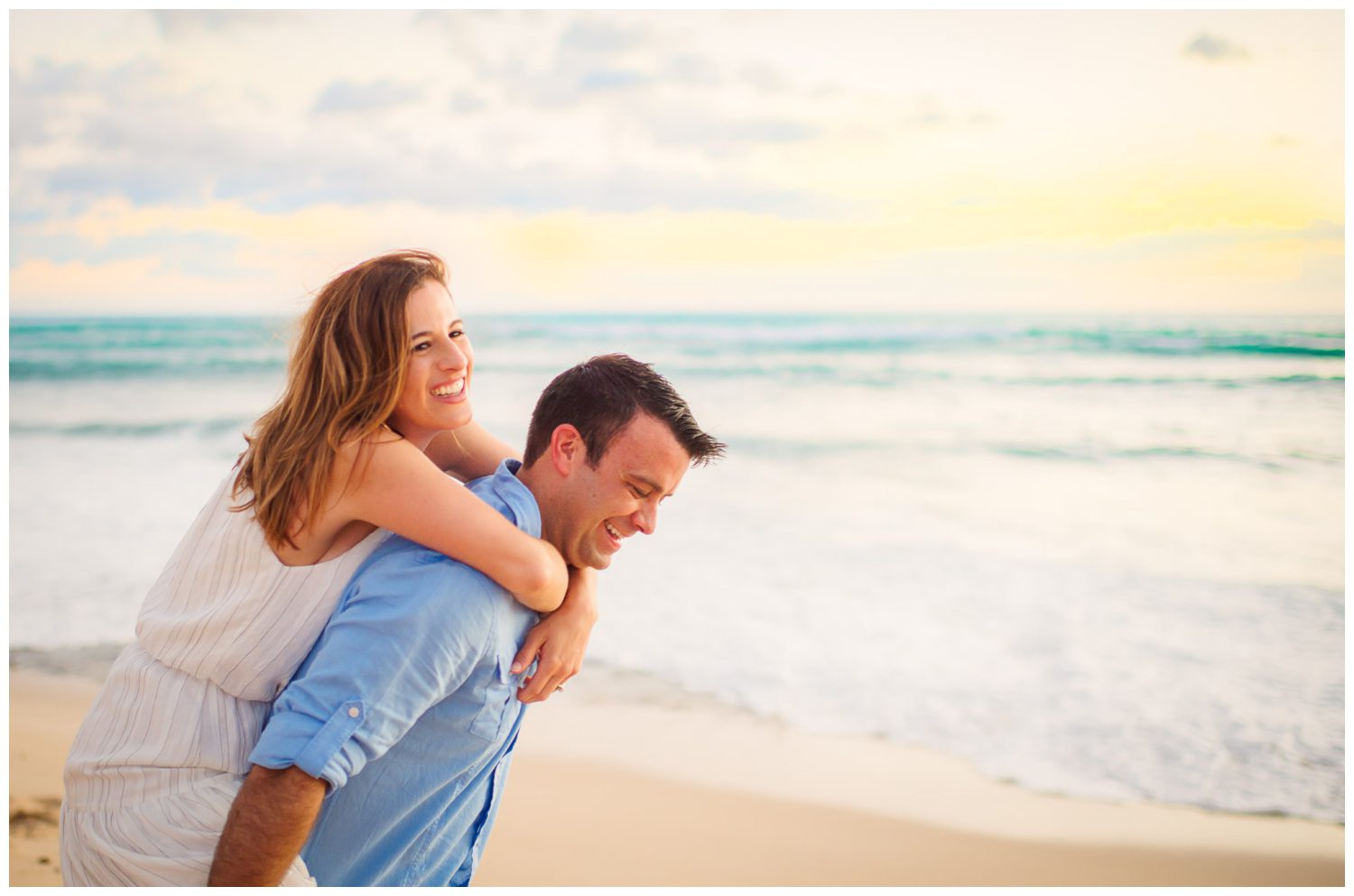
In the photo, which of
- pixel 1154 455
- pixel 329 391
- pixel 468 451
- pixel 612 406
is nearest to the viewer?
pixel 329 391

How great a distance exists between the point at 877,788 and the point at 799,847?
533mm

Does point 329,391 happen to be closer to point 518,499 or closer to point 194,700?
point 518,499

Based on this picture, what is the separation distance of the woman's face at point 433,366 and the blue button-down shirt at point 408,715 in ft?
0.55

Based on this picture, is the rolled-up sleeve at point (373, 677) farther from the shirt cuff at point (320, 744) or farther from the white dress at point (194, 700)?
the white dress at point (194, 700)

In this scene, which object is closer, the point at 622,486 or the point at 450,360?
the point at 622,486

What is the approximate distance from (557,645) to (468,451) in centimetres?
71

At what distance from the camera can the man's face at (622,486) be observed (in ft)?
6.72

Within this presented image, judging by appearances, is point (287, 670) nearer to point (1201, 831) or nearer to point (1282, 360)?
point (1201, 831)

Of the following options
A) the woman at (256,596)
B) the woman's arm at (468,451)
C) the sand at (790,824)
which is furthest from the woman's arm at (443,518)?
the sand at (790,824)

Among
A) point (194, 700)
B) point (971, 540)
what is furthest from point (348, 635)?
point (971, 540)

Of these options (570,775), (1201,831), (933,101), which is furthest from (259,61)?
(1201,831)

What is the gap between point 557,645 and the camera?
201cm

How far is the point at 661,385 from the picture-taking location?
211cm

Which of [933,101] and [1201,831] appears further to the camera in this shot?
[933,101]
